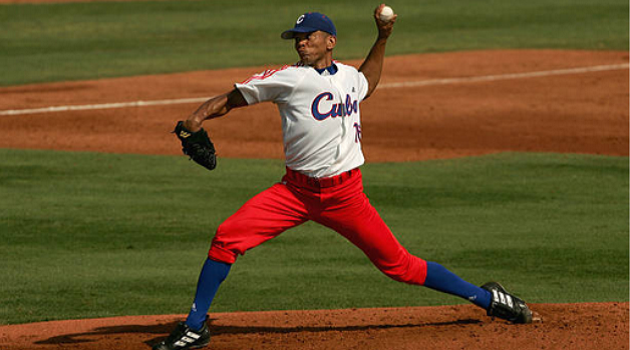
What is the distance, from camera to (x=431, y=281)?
6.52 metres

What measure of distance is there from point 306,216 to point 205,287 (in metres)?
0.68

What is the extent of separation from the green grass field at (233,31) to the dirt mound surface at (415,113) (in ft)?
5.88

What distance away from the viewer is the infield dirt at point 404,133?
651 centimetres

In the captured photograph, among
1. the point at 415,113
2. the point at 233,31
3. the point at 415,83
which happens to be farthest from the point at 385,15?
the point at 233,31

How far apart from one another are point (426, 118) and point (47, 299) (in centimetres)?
915

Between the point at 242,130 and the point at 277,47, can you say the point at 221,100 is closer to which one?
the point at 242,130

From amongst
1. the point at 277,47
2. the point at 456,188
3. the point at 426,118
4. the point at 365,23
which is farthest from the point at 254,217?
the point at 365,23

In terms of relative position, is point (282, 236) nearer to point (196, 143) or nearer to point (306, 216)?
point (306, 216)

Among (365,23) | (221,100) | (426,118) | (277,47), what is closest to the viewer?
(221,100)

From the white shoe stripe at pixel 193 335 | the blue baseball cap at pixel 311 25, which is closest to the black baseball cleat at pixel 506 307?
the white shoe stripe at pixel 193 335

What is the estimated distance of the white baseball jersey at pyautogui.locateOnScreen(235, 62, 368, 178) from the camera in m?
5.88

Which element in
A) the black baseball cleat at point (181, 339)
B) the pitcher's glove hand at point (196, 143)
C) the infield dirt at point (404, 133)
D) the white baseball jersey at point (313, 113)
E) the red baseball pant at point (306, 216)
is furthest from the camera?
the infield dirt at point (404, 133)

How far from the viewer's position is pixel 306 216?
6.18 m

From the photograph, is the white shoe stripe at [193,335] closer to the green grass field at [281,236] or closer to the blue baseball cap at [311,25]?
the green grass field at [281,236]
